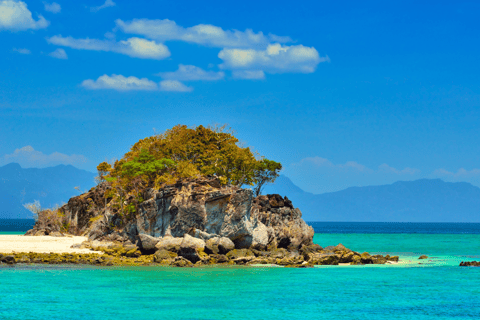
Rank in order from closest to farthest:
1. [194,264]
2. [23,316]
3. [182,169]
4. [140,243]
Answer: [23,316] → [194,264] → [140,243] → [182,169]

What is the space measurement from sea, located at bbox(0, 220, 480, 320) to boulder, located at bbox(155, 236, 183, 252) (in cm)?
632

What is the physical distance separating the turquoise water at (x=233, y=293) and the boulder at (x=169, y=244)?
5.84 meters

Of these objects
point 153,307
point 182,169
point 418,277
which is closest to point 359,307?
point 153,307

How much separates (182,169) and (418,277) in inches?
1076

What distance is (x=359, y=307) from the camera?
1096 inches

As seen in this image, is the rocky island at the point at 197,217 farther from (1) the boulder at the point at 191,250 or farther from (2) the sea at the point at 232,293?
(2) the sea at the point at 232,293

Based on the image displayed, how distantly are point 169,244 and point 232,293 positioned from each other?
1675cm

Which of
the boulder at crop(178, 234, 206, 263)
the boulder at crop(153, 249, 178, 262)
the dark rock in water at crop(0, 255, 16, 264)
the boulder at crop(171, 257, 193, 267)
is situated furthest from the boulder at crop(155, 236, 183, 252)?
the dark rock in water at crop(0, 255, 16, 264)

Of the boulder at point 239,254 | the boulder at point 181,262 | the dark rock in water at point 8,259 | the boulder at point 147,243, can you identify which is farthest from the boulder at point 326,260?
the dark rock in water at point 8,259

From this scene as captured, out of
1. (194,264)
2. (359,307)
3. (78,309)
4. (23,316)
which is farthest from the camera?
(194,264)

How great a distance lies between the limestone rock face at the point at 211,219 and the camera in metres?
49.2

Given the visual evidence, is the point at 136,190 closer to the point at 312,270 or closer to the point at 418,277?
the point at 312,270

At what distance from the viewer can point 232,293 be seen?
30359mm

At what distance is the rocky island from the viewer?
44.9m
